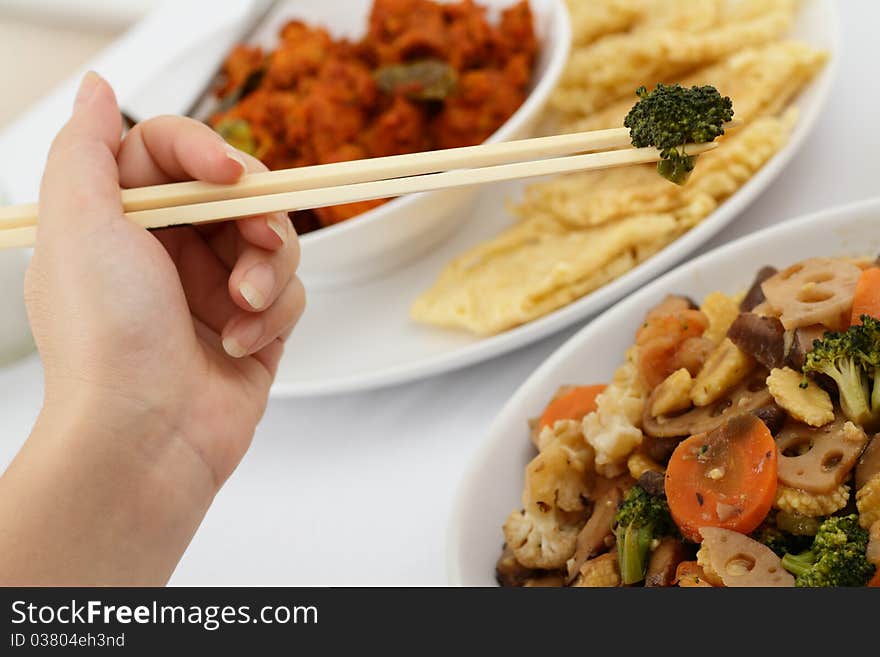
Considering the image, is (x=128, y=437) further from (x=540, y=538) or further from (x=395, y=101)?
(x=395, y=101)

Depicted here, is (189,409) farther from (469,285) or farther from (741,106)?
(741,106)

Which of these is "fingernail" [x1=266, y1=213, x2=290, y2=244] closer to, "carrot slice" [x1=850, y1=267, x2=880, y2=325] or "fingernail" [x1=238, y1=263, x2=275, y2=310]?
"fingernail" [x1=238, y1=263, x2=275, y2=310]

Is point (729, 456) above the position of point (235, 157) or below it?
below

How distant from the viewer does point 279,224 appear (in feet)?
5.46

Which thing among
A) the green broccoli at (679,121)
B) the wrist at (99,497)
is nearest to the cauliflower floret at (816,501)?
the green broccoli at (679,121)

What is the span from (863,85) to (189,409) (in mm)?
2123

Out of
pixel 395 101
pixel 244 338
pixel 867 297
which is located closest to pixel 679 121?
pixel 867 297

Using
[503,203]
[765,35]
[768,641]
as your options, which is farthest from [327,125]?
[768,641]

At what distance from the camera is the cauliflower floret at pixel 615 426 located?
1581mm

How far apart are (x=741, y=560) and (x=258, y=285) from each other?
0.90m

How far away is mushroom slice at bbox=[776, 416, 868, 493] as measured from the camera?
4.39 ft

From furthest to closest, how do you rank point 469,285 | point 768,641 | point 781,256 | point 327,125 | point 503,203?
1. point 503,203
2. point 327,125
3. point 469,285
4. point 781,256
5. point 768,641

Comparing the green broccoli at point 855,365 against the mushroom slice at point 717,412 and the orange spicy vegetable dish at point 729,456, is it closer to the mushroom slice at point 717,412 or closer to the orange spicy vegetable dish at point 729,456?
the orange spicy vegetable dish at point 729,456

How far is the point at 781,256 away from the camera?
77.7 inches
